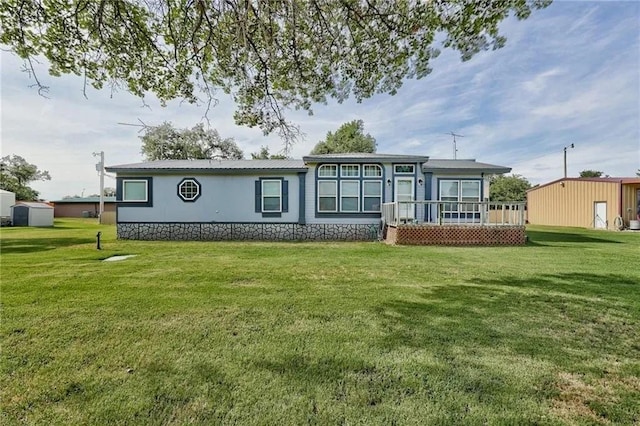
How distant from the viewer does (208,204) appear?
1281 cm

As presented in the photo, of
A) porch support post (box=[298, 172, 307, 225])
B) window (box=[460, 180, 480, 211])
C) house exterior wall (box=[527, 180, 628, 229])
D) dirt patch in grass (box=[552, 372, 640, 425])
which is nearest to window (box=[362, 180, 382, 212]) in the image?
porch support post (box=[298, 172, 307, 225])

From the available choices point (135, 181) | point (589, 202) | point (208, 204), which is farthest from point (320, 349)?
point (589, 202)

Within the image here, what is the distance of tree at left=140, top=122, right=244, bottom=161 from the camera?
29.6 metres

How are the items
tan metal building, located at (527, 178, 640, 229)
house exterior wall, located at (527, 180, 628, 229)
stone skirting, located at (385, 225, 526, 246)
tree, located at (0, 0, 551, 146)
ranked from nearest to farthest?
1. tree, located at (0, 0, 551, 146)
2. stone skirting, located at (385, 225, 526, 246)
3. tan metal building, located at (527, 178, 640, 229)
4. house exterior wall, located at (527, 180, 628, 229)

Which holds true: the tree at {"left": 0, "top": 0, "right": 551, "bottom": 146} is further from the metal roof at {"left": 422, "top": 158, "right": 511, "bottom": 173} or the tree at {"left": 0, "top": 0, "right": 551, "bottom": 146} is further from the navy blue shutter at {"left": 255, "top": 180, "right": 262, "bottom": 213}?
the metal roof at {"left": 422, "top": 158, "right": 511, "bottom": 173}

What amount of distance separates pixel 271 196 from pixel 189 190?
11.6ft

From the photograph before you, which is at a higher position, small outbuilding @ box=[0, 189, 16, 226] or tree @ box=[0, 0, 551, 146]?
tree @ box=[0, 0, 551, 146]

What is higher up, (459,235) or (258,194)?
(258,194)

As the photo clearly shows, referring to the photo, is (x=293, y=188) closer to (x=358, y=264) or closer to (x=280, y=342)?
(x=358, y=264)

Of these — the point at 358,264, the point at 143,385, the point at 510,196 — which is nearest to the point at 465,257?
the point at 358,264

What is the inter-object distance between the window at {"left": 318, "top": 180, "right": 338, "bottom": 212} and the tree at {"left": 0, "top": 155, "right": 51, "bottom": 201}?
44102 millimetres

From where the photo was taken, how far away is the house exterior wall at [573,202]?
18.1 m

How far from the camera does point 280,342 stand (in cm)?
291

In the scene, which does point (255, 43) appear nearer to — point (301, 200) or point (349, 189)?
point (301, 200)
